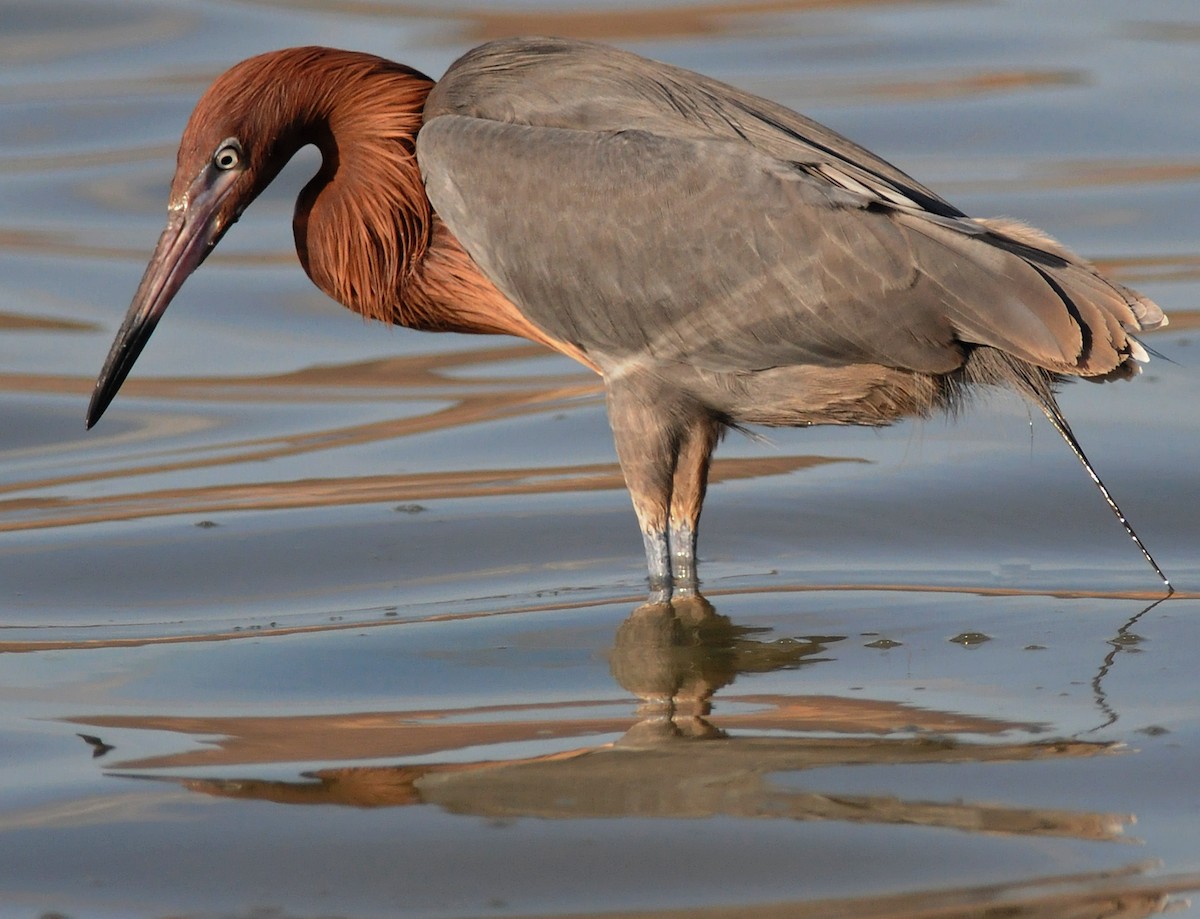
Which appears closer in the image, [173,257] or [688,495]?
[688,495]

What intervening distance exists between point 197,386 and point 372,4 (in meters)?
6.55

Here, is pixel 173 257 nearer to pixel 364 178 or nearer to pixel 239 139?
pixel 239 139

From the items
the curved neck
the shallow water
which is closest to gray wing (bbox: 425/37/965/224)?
the curved neck

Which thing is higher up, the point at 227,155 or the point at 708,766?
the point at 227,155

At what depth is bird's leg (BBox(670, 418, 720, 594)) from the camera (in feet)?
19.1

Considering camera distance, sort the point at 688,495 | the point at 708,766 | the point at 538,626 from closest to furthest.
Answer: the point at 708,766 → the point at 538,626 → the point at 688,495

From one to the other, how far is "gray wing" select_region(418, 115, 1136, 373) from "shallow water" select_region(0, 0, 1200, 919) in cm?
83

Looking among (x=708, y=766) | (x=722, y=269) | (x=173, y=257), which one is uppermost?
(x=173, y=257)

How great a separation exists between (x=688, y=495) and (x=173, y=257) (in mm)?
1892

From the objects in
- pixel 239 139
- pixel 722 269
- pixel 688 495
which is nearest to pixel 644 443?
pixel 688 495

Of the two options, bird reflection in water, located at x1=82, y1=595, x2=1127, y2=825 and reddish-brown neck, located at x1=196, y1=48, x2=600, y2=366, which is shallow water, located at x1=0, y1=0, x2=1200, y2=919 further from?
reddish-brown neck, located at x1=196, y1=48, x2=600, y2=366

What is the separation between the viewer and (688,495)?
5.98 meters

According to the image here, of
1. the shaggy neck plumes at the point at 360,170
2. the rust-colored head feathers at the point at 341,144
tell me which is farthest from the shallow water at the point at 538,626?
the rust-colored head feathers at the point at 341,144

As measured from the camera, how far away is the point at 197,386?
29.5 feet
